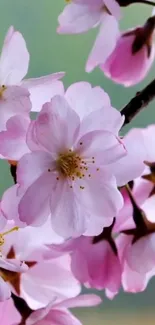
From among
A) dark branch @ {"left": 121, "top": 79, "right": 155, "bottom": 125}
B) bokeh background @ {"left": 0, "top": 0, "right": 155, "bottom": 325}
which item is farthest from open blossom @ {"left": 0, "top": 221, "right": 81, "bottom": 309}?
bokeh background @ {"left": 0, "top": 0, "right": 155, "bottom": 325}

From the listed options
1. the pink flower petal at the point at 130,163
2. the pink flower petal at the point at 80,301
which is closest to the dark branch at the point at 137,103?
the pink flower petal at the point at 130,163

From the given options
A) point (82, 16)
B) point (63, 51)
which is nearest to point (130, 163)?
point (82, 16)

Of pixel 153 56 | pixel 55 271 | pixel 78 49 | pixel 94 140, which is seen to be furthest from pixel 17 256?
pixel 78 49

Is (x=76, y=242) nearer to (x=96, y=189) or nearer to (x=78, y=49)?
(x=96, y=189)

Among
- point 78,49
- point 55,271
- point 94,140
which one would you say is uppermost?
point 94,140

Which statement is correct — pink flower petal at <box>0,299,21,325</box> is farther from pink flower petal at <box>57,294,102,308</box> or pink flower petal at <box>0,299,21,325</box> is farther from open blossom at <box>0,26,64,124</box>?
open blossom at <box>0,26,64,124</box>

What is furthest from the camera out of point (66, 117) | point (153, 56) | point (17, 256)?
point (153, 56)

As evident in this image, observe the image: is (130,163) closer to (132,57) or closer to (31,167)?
(31,167)

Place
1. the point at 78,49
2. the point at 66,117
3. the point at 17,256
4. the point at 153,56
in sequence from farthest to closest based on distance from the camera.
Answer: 1. the point at 78,49
2. the point at 153,56
3. the point at 17,256
4. the point at 66,117
